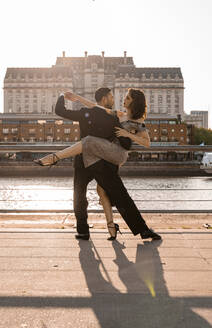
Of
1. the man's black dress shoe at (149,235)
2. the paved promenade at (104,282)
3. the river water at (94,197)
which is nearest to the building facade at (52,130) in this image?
the river water at (94,197)

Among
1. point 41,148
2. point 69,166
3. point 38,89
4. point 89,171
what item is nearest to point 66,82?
point 38,89

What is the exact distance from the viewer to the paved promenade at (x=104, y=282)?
1794 mm

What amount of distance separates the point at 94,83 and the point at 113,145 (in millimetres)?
109556

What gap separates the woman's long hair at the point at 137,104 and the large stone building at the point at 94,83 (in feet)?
336

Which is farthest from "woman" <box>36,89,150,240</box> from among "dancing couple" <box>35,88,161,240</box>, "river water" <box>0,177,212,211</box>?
"river water" <box>0,177,212,211</box>

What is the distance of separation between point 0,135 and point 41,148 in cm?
2713

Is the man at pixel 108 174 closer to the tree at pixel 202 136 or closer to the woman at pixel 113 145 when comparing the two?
the woman at pixel 113 145

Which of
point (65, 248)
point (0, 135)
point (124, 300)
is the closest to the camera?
point (124, 300)

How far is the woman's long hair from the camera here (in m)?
3.52

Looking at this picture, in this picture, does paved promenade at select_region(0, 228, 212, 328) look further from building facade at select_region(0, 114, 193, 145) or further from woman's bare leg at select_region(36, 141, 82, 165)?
building facade at select_region(0, 114, 193, 145)

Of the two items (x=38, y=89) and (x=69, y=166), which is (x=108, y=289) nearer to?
(x=69, y=166)

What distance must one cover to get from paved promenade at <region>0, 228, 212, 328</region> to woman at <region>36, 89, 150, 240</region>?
551 mm

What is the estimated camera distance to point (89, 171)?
3.54 m

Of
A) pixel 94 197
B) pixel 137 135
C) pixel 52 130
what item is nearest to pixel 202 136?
pixel 52 130
